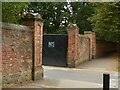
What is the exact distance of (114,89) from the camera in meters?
9.66

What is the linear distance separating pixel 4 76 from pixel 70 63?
967 centimetres

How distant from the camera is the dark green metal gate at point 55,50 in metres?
18.5

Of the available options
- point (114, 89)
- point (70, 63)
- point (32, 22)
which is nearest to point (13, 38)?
point (32, 22)

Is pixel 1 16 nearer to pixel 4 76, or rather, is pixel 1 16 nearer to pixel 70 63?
pixel 4 76

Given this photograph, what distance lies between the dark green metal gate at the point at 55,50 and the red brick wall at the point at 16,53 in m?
8.17

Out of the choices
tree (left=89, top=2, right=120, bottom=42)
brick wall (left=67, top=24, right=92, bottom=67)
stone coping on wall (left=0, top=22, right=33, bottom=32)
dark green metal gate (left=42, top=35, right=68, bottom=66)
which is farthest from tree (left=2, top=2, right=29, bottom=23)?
tree (left=89, top=2, right=120, bottom=42)

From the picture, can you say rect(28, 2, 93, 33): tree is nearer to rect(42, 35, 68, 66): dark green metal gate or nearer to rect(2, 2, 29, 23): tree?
rect(42, 35, 68, 66): dark green metal gate

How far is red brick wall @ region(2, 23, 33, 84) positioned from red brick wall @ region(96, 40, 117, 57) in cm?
1675

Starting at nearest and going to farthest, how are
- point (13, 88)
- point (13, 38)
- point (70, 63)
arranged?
point (13, 88) → point (13, 38) → point (70, 63)

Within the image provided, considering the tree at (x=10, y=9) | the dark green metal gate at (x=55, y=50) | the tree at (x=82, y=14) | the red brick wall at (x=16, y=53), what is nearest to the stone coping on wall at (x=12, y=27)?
the red brick wall at (x=16, y=53)

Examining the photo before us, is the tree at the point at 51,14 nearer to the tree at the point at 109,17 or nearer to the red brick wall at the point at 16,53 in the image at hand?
the tree at the point at 109,17

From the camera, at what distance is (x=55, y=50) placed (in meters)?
18.9

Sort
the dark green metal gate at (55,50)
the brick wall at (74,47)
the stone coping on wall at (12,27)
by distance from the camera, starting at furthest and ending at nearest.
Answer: the dark green metal gate at (55,50), the brick wall at (74,47), the stone coping on wall at (12,27)

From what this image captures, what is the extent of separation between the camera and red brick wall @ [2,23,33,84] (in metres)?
8.66
